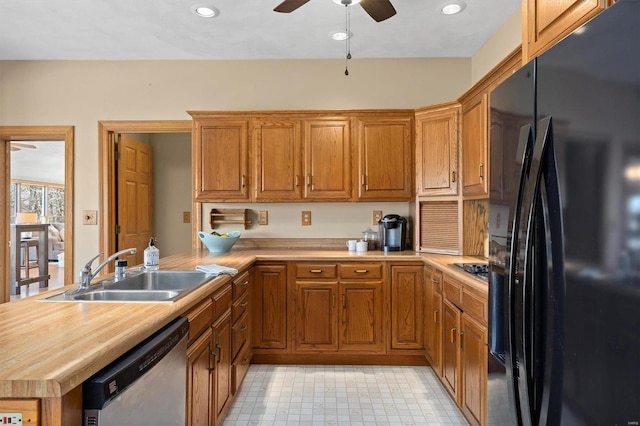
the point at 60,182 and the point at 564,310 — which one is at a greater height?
the point at 60,182

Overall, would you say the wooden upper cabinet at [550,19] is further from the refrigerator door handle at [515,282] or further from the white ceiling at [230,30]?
the white ceiling at [230,30]

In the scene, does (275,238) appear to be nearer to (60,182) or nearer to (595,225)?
(595,225)

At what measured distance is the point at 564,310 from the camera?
905 millimetres

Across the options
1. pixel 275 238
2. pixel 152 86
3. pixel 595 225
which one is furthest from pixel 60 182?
pixel 595 225

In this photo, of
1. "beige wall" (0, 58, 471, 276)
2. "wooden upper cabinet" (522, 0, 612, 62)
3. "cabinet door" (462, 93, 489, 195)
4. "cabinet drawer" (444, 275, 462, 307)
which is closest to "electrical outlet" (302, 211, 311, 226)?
"beige wall" (0, 58, 471, 276)

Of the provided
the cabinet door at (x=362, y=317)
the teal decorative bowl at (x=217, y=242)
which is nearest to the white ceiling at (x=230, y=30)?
the teal decorative bowl at (x=217, y=242)

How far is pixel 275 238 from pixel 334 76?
5.61 feet

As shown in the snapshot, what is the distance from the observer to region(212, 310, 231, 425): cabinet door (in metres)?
1.94

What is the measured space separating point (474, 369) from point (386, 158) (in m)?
1.93

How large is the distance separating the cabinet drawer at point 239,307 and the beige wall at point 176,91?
1.13 metres

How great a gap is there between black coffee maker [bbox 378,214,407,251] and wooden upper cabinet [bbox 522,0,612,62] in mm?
2041

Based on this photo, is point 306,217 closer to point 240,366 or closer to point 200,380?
point 240,366

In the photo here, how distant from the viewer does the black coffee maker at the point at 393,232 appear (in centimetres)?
341

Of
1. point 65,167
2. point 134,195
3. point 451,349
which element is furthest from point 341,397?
point 65,167
